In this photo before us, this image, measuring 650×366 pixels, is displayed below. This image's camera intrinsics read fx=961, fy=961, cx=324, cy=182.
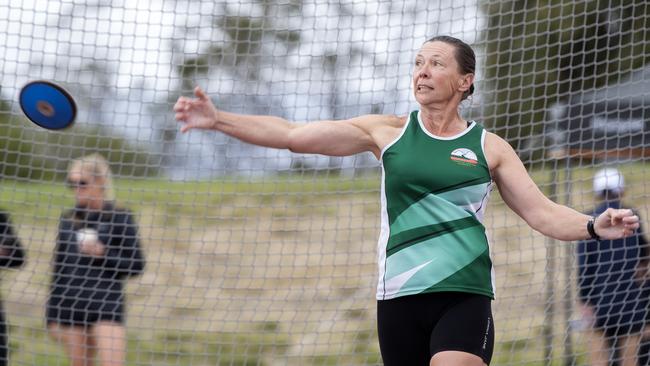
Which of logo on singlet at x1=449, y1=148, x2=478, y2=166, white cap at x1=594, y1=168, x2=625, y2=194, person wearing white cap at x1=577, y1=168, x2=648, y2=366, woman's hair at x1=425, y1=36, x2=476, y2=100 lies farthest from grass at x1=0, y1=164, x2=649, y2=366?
logo on singlet at x1=449, y1=148, x2=478, y2=166

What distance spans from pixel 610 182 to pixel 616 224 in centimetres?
288

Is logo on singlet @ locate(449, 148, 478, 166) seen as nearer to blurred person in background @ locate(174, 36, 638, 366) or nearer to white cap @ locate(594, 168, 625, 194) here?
blurred person in background @ locate(174, 36, 638, 366)

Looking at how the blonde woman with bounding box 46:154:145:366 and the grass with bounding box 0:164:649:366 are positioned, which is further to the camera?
the grass with bounding box 0:164:649:366

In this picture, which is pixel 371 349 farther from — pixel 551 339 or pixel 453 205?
pixel 453 205

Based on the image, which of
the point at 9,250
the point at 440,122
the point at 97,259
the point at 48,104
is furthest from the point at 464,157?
the point at 9,250

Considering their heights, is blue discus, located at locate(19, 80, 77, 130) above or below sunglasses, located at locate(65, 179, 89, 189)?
above

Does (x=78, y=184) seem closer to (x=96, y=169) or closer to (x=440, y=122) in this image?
(x=96, y=169)

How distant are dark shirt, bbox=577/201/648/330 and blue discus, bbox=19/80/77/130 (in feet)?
10.1

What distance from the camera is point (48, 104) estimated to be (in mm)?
4621

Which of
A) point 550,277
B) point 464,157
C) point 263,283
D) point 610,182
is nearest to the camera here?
point 464,157

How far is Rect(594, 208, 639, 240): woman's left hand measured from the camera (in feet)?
10.6

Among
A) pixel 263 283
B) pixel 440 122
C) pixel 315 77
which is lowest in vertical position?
pixel 263 283

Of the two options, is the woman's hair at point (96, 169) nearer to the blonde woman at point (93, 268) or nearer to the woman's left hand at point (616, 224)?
the blonde woman at point (93, 268)

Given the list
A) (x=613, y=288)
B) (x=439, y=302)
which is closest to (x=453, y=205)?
(x=439, y=302)
